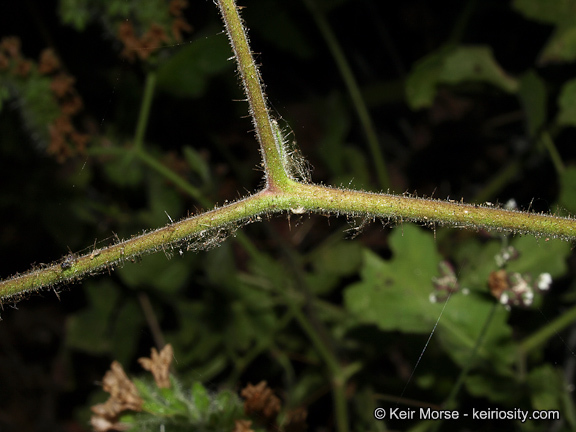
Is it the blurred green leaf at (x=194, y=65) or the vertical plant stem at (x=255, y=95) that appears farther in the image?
the blurred green leaf at (x=194, y=65)

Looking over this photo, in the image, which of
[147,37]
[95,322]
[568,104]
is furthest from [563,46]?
[95,322]

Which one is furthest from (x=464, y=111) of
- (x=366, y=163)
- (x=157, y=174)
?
(x=157, y=174)

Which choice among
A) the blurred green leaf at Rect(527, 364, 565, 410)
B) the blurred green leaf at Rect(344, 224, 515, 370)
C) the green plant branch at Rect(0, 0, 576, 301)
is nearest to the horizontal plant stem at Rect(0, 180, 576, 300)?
the green plant branch at Rect(0, 0, 576, 301)

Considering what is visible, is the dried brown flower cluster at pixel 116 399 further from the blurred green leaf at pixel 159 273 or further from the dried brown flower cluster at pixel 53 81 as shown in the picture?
the dried brown flower cluster at pixel 53 81

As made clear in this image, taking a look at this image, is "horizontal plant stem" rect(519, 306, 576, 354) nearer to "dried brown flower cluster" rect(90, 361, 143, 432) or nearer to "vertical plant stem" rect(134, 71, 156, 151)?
"dried brown flower cluster" rect(90, 361, 143, 432)

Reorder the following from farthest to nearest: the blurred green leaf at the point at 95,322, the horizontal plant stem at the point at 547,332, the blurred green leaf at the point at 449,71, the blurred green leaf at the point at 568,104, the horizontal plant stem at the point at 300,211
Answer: the blurred green leaf at the point at 95,322 < the blurred green leaf at the point at 449,71 < the blurred green leaf at the point at 568,104 < the horizontal plant stem at the point at 547,332 < the horizontal plant stem at the point at 300,211

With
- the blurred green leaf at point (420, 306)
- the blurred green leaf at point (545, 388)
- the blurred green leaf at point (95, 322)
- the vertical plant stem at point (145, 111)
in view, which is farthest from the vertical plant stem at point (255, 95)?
the blurred green leaf at point (95, 322)

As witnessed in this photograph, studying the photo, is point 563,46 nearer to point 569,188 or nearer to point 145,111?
point 569,188
